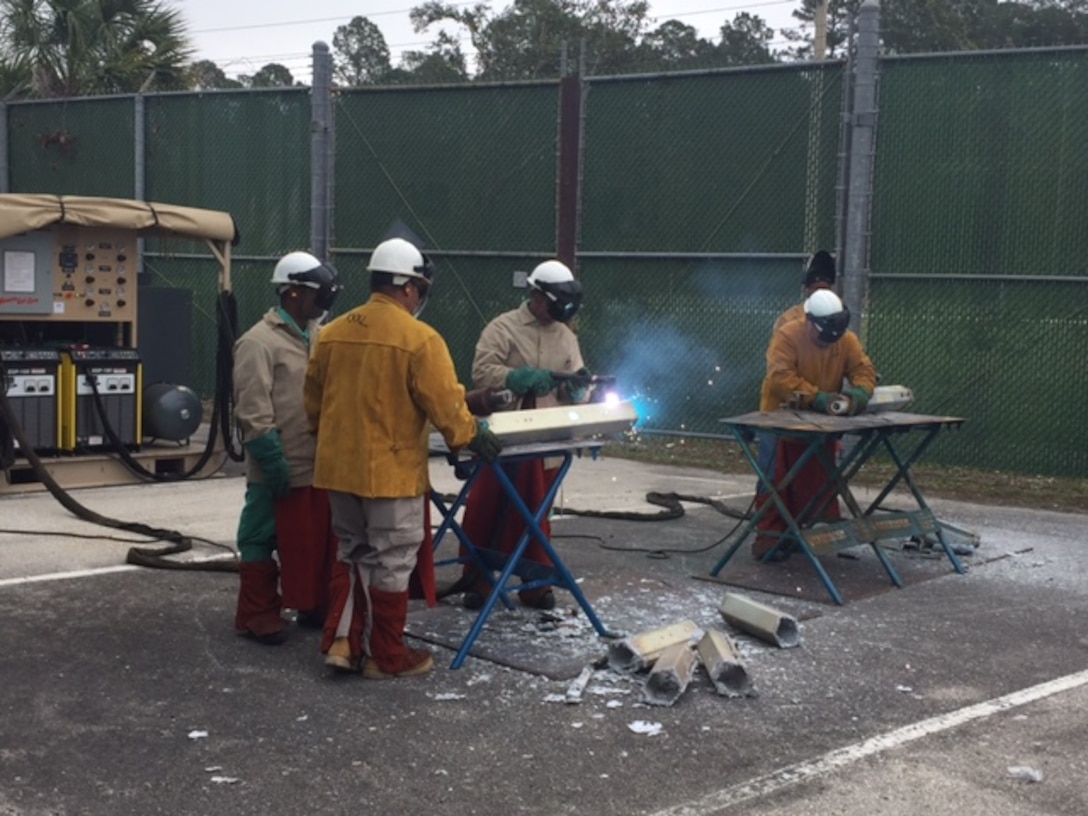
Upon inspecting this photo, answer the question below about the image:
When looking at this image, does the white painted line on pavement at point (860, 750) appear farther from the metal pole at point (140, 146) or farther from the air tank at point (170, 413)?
the metal pole at point (140, 146)

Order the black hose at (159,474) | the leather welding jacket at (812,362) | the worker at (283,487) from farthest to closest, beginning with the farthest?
the leather welding jacket at (812,362) → the black hose at (159,474) → the worker at (283,487)

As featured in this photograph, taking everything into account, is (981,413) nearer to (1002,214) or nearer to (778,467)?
(1002,214)

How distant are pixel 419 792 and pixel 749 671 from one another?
2.04 metres

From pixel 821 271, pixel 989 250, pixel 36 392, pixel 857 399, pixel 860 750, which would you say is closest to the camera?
pixel 860 750

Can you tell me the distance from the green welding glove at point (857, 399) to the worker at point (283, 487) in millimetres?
3315

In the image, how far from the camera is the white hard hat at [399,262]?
6207 mm

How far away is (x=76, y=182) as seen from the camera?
1661 centimetres

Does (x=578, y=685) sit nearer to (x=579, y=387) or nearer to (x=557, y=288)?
(x=579, y=387)

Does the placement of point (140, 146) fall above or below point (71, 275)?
above

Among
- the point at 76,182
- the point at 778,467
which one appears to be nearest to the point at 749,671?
the point at 778,467

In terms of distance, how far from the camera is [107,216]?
11062 millimetres

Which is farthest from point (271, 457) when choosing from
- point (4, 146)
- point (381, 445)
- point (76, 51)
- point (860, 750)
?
point (76, 51)

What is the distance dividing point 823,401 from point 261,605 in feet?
12.0

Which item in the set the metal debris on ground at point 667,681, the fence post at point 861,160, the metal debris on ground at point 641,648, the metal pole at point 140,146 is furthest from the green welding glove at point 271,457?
the metal pole at point 140,146
